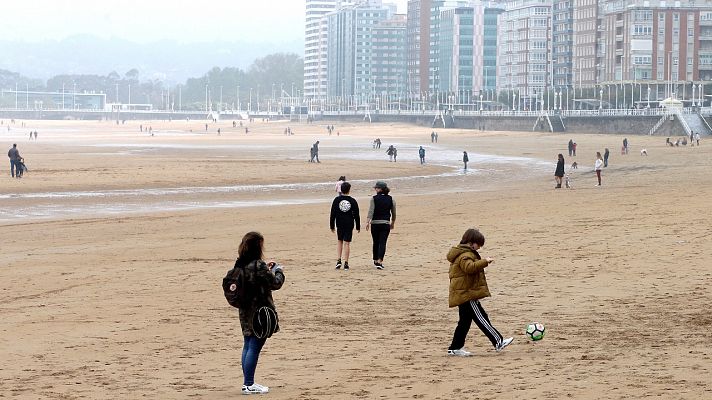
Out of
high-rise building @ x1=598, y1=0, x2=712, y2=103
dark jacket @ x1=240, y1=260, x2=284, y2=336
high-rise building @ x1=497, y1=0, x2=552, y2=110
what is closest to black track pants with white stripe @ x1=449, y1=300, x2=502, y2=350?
dark jacket @ x1=240, y1=260, x2=284, y2=336

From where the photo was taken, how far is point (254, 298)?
10328mm

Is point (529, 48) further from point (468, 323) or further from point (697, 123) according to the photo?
point (468, 323)

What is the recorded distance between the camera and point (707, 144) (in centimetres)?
8388

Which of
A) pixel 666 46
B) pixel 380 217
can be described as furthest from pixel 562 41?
pixel 380 217

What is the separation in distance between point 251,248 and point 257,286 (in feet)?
1.10

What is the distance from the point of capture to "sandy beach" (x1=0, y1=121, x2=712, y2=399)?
11016mm

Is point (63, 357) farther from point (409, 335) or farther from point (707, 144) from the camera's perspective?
point (707, 144)

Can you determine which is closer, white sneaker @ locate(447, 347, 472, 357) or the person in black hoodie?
white sneaker @ locate(447, 347, 472, 357)

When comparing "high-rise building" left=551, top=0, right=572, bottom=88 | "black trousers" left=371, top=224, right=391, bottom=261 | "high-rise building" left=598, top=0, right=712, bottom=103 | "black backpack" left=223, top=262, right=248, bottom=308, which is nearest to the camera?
"black backpack" left=223, top=262, right=248, bottom=308

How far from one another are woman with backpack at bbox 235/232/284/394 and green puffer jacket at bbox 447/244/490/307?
88.5 inches

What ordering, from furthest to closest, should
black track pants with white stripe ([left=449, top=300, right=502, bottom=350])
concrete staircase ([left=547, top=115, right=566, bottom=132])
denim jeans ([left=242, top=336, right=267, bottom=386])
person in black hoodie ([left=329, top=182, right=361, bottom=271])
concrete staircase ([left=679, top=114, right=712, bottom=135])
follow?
concrete staircase ([left=547, top=115, right=566, bottom=132]) → concrete staircase ([left=679, top=114, right=712, bottom=135]) → person in black hoodie ([left=329, top=182, right=361, bottom=271]) → black track pants with white stripe ([left=449, top=300, right=502, bottom=350]) → denim jeans ([left=242, top=336, right=267, bottom=386])

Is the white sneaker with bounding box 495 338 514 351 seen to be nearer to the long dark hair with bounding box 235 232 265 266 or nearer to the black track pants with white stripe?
the black track pants with white stripe

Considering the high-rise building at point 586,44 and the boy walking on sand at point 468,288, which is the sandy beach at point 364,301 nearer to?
the boy walking on sand at point 468,288

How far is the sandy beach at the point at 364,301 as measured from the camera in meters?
11.0
